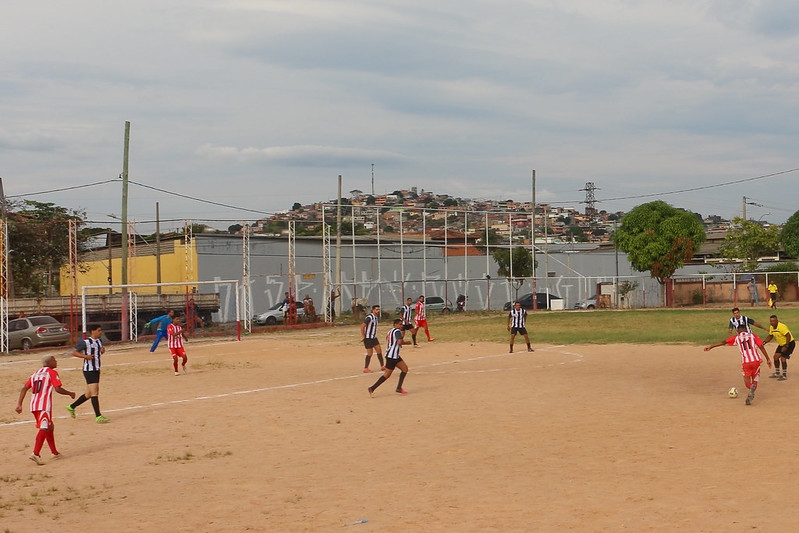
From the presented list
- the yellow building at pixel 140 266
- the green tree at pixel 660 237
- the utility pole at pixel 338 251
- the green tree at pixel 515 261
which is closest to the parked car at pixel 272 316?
the utility pole at pixel 338 251

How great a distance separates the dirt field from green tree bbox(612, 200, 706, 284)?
41.4 m

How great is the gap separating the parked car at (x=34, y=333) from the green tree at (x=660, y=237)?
42.0 meters

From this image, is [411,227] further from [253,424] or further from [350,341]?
[253,424]

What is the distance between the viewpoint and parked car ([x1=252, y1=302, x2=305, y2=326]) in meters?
57.7

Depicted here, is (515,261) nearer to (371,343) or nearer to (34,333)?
(34,333)

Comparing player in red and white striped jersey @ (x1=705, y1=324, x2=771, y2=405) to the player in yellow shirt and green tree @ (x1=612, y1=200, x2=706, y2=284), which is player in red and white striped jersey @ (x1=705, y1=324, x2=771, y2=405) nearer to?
the player in yellow shirt

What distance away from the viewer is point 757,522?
954 centimetres

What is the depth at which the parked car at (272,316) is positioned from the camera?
57656 millimetres

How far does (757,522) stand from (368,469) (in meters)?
5.64

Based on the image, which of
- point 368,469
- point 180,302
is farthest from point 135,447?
point 180,302

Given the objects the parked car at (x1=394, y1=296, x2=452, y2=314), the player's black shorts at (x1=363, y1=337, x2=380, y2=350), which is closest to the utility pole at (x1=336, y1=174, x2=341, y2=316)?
the parked car at (x1=394, y1=296, x2=452, y2=314)

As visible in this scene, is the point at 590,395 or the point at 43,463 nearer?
the point at 43,463

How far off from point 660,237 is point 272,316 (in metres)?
29.1

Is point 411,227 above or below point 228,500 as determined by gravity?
above
